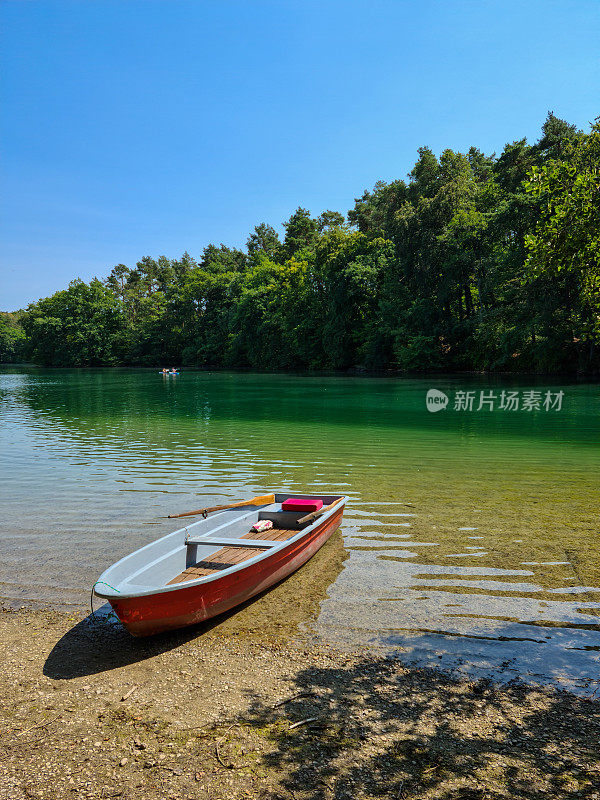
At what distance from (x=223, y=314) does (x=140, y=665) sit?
9223 cm

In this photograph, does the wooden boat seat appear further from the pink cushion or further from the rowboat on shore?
the pink cushion

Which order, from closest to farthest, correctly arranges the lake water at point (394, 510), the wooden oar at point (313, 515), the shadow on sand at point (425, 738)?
the shadow on sand at point (425, 738), the lake water at point (394, 510), the wooden oar at point (313, 515)

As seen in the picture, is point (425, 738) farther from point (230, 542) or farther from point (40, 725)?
point (230, 542)

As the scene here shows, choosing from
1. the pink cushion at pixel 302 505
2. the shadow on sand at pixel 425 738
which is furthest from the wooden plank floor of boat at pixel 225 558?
the shadow on sand at pixel 425 738

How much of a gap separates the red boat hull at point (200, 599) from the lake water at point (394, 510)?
18.1 inches

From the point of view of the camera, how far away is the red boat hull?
5078mm

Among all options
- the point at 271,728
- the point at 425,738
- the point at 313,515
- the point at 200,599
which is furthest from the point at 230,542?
the point at 425,738

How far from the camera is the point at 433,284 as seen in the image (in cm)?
5603

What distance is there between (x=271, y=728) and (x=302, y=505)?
4356 millimetres

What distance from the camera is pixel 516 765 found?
3.53m

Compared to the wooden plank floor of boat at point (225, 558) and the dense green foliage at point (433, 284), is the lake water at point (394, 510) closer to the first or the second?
the wooden plank floor of boat at point (225, 558)

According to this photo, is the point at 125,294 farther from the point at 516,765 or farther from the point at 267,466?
the point at 516,765

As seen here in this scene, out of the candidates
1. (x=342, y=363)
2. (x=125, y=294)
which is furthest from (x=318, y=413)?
(x=125, y=294)

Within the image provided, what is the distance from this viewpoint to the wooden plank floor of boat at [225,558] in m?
6.07
